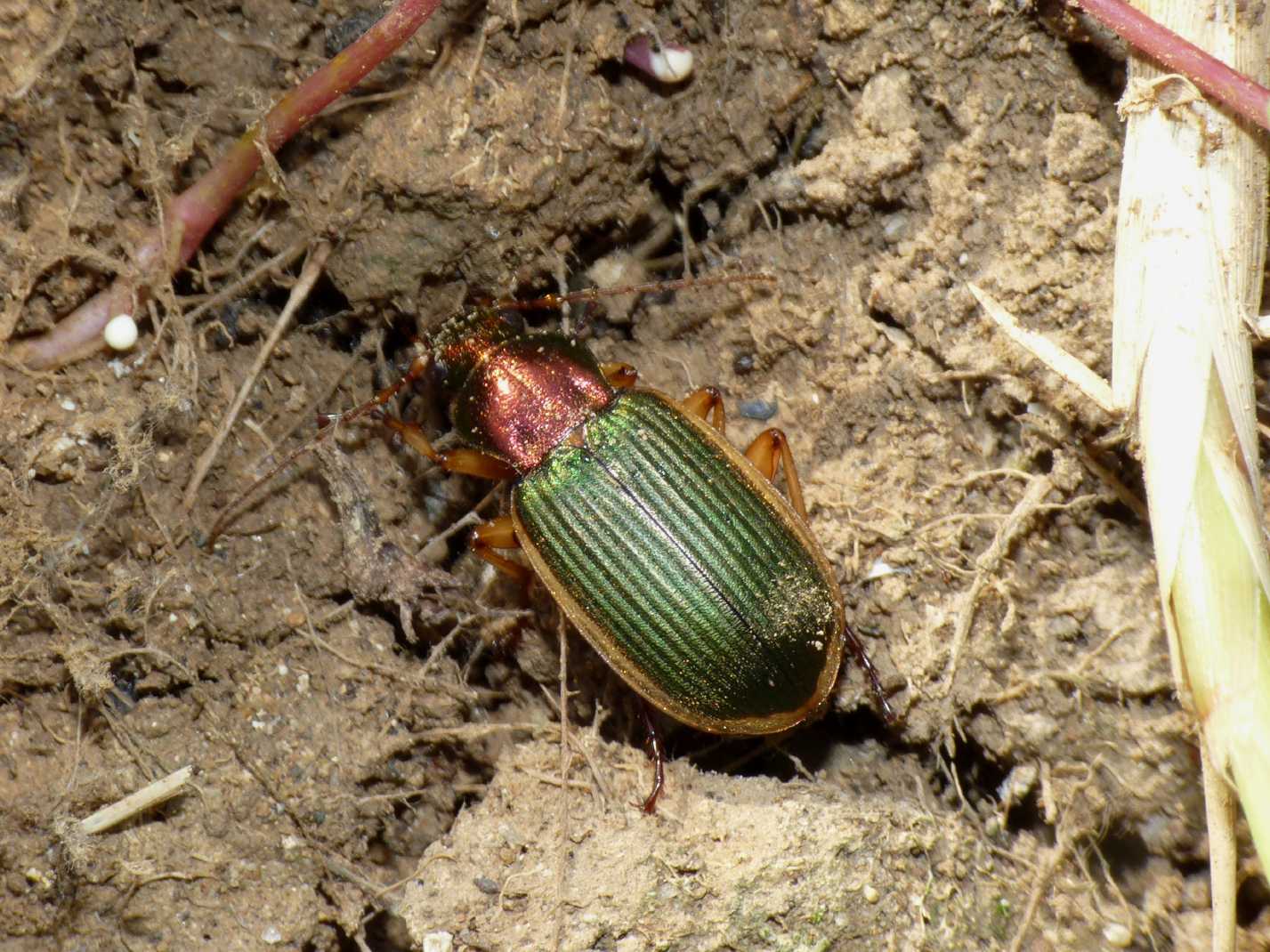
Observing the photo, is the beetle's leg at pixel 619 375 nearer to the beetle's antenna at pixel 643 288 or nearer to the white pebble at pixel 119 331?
the beetle's antenna at pixel 643 288

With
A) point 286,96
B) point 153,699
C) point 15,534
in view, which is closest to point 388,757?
point 153,699

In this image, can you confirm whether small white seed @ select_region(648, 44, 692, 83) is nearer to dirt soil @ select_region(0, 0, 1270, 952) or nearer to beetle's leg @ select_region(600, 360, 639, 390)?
dirt soil @ select_region(0, 0, 1270, 952)

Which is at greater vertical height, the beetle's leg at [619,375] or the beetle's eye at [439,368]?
the beetle's leg at [619,375]

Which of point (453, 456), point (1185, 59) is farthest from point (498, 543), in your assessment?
point (1185, 59)

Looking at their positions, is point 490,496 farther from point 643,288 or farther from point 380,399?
point 643,288

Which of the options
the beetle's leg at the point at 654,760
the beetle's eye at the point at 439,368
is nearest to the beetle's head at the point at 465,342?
the beetle's eye at the point at 439,368

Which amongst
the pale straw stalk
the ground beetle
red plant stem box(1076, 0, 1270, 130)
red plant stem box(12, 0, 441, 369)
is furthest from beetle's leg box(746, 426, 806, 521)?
red plant stem box(12, 0, 441, 369)
